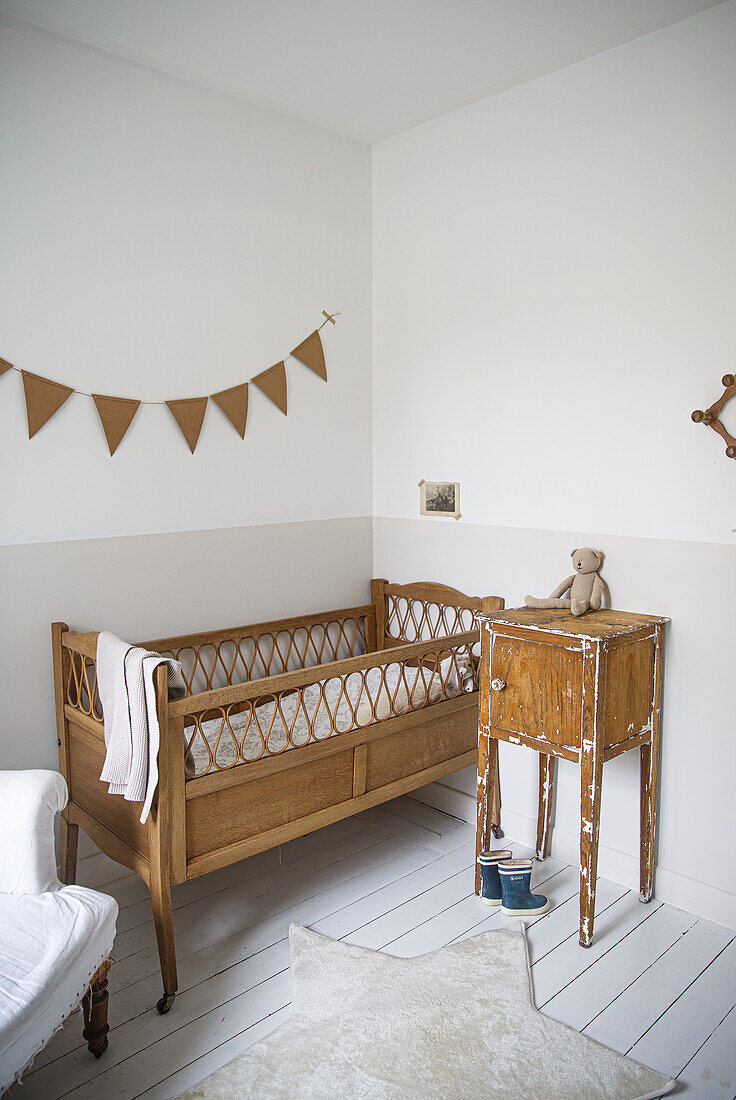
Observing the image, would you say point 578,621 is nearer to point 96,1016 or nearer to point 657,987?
point 657,987

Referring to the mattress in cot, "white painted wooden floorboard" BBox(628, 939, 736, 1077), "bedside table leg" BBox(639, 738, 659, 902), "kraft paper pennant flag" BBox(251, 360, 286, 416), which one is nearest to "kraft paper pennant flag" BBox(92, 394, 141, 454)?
"kraft paper pennant flag" BBox(251, 360, 286, 416)

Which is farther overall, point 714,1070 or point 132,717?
point 132,717

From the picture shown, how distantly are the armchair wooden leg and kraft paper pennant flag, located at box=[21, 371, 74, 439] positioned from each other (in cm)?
141

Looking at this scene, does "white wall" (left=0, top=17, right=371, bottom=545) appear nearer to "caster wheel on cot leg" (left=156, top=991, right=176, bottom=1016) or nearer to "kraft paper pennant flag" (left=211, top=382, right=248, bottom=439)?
"kraft paper pennant flag" (left=211, top=382, right=248, bottom=439)

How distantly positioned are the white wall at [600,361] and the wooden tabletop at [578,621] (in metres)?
0.09

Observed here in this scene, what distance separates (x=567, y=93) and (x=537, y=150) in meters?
0.17

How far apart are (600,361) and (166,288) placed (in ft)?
4.48

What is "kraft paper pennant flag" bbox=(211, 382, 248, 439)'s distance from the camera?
2686mm

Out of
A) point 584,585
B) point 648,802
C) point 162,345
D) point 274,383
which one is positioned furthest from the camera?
point 274,383

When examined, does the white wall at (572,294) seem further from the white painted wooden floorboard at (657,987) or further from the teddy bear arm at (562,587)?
the white painted wooden floorboard at (657,987)

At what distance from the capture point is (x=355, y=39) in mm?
2281

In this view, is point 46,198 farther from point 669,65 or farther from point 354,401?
point 669,65

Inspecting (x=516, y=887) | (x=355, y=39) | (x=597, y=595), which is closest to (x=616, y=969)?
(x=516, y=887)

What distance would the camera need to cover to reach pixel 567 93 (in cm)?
246
